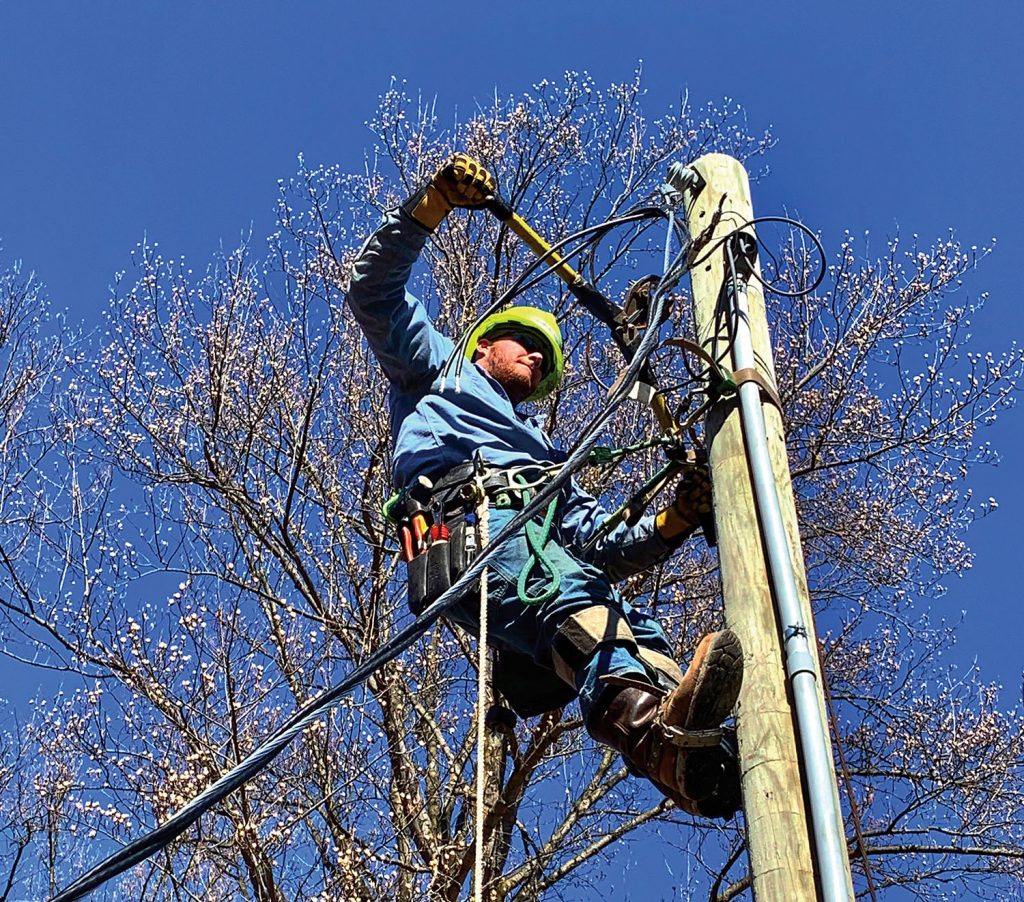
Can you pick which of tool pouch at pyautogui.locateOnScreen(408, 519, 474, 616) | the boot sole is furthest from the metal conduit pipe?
A: tool pouch at pyautogui.locateOnScreen(408, 519, 474, 616)

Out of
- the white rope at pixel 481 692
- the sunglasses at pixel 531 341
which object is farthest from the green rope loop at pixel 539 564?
the sunglasses at pixel 531 341

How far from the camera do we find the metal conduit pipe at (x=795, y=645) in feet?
7.50

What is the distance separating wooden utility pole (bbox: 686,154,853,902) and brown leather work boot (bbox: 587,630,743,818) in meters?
0.09

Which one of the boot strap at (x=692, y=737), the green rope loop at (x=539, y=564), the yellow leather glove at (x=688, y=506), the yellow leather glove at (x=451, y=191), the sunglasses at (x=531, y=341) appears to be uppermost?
the sunglasses at (x=531, y=341)

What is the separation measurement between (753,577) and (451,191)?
5.22 feet

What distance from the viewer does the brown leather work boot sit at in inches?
99.2

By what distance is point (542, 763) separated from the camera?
690cm

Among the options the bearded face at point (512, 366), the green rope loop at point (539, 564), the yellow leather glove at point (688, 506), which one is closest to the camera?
the green rope loop at point (539, 564)

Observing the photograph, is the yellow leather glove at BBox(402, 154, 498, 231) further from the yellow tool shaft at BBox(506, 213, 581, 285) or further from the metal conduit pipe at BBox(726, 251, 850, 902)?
the metal conduit pipe at BBox(726, 251, 850, 902)

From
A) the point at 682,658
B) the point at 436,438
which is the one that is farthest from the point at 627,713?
the point at 682,658

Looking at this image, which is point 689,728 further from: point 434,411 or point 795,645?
point 434,411

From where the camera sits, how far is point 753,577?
2754 mm

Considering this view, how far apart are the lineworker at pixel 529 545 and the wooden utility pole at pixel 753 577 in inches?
4.9

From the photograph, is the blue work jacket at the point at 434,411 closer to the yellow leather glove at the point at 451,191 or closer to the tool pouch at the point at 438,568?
the yellow leather glove at the point at 451,191
